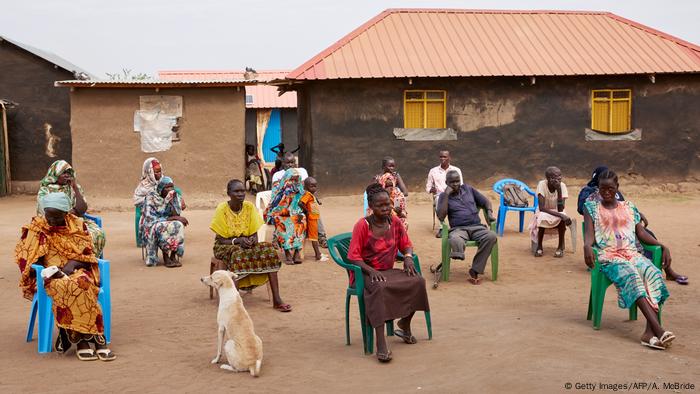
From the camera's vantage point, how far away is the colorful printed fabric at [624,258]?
5887mm

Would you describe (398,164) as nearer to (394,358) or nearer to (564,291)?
(564,291)

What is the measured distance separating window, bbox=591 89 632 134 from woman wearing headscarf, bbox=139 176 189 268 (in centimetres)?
1103

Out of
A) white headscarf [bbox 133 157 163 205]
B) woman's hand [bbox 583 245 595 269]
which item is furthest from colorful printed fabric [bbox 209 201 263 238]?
woman's hand [bbox 583 245 595 269]

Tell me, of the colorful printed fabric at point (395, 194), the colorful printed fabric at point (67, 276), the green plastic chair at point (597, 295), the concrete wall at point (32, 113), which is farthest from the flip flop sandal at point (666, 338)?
the concrete wall at point (32, 113)

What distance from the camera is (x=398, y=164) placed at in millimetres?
17047

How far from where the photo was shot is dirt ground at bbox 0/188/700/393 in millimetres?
4934

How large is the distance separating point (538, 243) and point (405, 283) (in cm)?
484

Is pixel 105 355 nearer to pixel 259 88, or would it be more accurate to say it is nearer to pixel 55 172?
pixel 55 172

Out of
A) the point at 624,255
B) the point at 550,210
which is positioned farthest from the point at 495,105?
the point at 624,255

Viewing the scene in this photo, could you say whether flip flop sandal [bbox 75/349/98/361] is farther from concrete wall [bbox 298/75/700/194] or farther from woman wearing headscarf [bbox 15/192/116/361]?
concrete wall [bbox 298/75/700/194]

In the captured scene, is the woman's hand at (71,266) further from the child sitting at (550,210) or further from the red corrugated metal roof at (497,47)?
the red corrugated metal roof at (497,47)

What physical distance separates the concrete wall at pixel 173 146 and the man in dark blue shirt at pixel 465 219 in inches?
335

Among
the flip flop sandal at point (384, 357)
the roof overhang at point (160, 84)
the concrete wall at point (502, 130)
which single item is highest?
the roof overhang at point (160, 84)

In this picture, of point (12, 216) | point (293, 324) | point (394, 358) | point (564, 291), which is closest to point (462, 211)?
point (564, 291)
